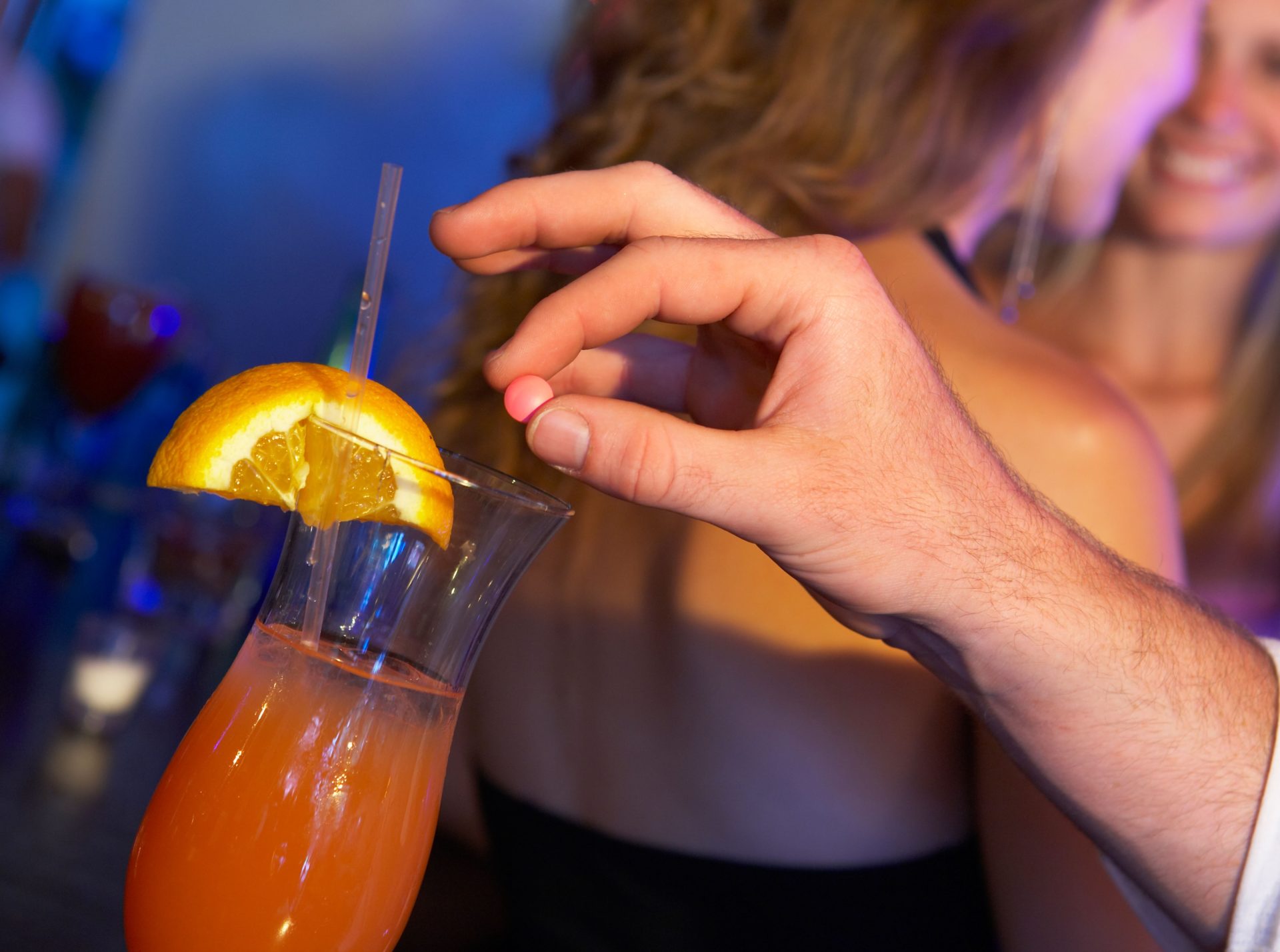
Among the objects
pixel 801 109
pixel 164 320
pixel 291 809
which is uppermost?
pixel 801 109

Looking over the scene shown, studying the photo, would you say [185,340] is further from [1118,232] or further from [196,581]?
[1118,232]

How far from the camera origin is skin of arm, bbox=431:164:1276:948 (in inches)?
25.1

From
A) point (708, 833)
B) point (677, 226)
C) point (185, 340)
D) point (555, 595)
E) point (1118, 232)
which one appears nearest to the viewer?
point (677, 226)

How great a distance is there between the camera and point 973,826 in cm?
118

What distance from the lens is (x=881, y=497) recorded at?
25.7 inches

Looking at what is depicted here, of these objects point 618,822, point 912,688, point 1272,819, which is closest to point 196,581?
point 618,822

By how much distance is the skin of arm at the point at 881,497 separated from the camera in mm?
638

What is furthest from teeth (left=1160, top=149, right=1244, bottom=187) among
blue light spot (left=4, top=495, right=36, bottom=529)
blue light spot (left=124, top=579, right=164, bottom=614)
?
blue light spot (left=4, top=495, right=36, bottom=529)

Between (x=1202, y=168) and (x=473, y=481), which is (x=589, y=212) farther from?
(x=1202, y=168)

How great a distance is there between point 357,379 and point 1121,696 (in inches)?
21.2

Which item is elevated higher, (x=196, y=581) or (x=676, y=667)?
(x=676, y=667)

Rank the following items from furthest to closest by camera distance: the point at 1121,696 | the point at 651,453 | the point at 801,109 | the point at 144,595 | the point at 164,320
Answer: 1. the point at 164,320
2. the point at 144,595
3. the point at 801,109
4. the point at 1121,696
5. the point at 651,453

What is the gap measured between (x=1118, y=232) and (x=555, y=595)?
195 cm

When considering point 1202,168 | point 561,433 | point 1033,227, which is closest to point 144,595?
point 561,433
